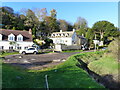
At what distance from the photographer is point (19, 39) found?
39.3 metres

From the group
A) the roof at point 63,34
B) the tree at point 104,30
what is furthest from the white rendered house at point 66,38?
the tree at point 104,30

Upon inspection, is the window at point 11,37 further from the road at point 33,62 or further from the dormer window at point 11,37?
the road at point 33,62

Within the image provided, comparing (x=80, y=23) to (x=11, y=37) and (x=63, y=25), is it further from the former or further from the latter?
(x=11, y=37)

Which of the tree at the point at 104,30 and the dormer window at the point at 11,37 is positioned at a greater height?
the tree at the point at 104,30

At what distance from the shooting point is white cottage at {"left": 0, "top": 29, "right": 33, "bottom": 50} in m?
36.8

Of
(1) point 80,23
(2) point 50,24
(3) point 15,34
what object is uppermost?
(1) point 80,23

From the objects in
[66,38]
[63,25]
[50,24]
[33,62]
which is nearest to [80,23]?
[63,25]

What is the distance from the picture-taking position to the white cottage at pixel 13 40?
1449 inches

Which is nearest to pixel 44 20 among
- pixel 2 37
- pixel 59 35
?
pixel 59 35

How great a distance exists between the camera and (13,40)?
38406 mm

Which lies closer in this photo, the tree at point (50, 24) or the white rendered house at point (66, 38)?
the white rendered house at point (66, 38)

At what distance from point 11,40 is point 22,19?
18335 millimetres

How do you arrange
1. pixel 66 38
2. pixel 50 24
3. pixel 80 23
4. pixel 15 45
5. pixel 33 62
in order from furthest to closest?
1. pixel 80 23
2. pixel 50 24
3. pixel 66 38
4. pixel 15 45
5. pixel 33 62

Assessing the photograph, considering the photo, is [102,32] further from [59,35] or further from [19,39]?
[19,39]
